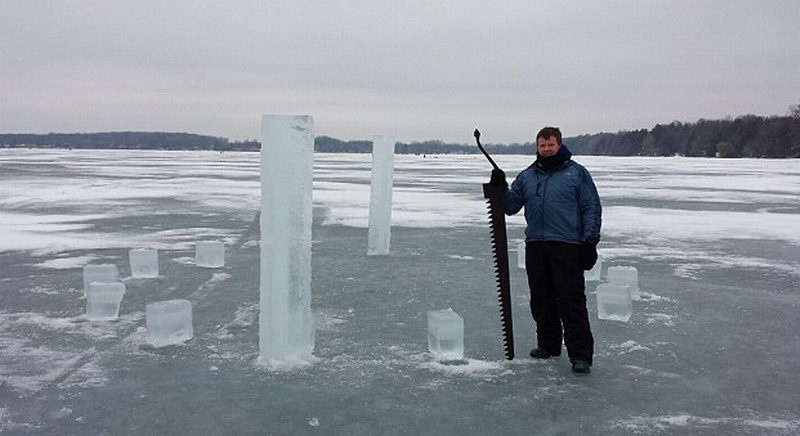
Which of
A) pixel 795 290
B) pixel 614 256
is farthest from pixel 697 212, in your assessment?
pixel 795 290

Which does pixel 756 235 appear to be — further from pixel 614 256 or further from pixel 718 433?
pixel 718 433

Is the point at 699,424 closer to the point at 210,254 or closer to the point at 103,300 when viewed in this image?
the point at 103,300

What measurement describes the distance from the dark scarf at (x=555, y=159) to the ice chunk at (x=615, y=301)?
6.02ft

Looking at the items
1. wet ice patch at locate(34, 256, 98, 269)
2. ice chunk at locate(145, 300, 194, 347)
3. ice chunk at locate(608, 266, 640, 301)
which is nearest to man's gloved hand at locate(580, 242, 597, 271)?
ice chunk at locate(608, 266, 640, 301)

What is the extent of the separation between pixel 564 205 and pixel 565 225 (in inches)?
5.6

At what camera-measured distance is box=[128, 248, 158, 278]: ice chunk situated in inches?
298

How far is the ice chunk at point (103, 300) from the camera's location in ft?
18.8

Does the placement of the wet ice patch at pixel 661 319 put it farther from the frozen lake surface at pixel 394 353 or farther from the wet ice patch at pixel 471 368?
the wet ice patch at pixel 471 368

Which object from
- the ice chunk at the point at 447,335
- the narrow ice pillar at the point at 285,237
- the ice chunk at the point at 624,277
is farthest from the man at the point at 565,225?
the ice chunk at the point at 624,277

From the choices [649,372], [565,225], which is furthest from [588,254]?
[649,372]

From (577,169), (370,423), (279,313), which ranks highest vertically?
(577,169)

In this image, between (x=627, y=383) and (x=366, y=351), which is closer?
(x=627, y=383)

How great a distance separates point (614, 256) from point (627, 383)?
5.36 m

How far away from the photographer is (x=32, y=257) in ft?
29.1
